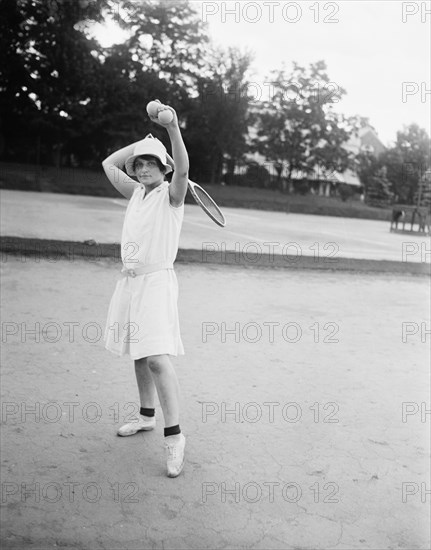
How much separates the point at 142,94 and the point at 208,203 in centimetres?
3328

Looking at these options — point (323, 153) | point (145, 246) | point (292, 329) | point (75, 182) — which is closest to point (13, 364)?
point (145, 246)

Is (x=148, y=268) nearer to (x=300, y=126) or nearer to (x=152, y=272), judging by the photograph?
(x=152, y=272)

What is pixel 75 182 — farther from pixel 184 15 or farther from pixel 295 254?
pixel 295 254

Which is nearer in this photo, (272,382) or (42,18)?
(272,382)

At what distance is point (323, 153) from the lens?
47.0 meters

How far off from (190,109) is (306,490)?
36.3m

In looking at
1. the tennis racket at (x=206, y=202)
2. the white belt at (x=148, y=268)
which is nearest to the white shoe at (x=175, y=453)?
the white belt at (x=148, y=268)

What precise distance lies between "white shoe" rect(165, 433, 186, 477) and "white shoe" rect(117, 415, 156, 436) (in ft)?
1.32

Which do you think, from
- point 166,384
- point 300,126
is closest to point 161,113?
point 166,384

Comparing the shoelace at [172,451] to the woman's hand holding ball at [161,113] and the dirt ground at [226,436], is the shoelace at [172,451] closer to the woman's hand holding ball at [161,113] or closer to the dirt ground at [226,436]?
the dirt ground at [226,436]

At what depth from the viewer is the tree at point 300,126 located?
41.6 m

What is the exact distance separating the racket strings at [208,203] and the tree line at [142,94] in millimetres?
27604

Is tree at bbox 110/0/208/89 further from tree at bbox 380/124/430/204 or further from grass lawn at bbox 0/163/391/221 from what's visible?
tree at bbox 380/124/430/204

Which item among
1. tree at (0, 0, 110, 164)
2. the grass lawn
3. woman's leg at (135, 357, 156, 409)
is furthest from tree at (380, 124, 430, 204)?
woman's leg at (135, 357, 156, 409)
